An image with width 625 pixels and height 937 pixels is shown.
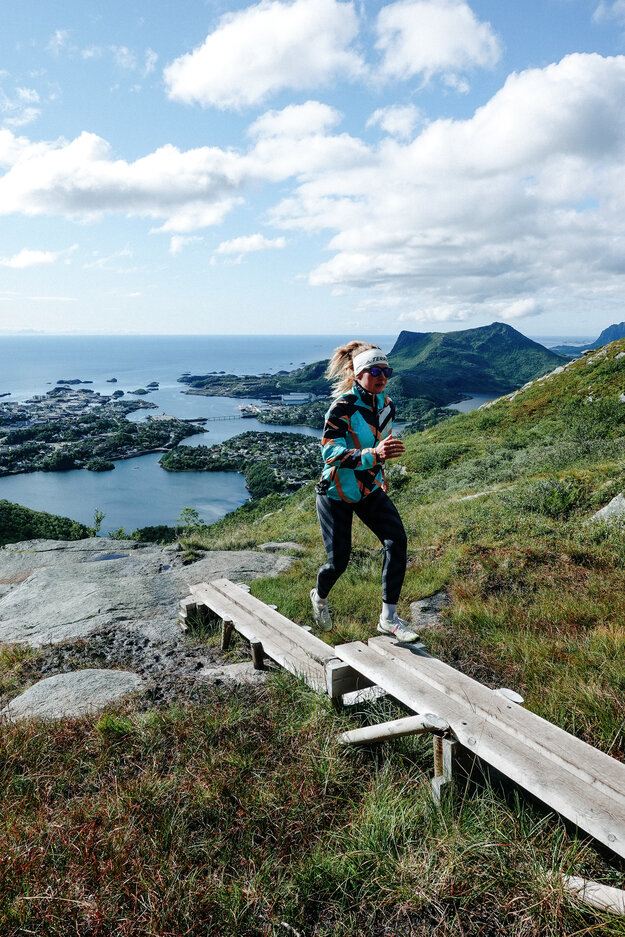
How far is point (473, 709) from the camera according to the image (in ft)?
8.96

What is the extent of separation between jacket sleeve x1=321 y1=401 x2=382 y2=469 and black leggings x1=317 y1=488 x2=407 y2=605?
34cm

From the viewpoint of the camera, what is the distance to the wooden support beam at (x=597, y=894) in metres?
1.80

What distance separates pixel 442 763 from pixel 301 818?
74 centimetres

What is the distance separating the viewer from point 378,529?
414cm

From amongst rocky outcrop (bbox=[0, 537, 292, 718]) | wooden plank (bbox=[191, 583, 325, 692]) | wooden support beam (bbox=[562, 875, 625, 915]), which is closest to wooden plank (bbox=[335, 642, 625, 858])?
Answer: wooden support beam (bbox=[562, 875, 625, 915])

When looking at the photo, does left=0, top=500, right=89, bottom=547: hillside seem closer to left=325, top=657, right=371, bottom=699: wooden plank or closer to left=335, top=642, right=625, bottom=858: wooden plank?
left=325, top=657, right=371, bottom=699: wooden plank

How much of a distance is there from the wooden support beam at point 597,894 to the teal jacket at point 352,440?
258 cm

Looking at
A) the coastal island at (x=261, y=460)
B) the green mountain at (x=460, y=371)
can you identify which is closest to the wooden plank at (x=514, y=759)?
the coastal island at (x=261, y=460)

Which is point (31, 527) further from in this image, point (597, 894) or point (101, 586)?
point (597, 894)

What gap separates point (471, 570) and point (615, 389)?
22.6 meters

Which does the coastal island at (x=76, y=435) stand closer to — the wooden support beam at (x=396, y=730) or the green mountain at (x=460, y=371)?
the green mountain at (x=460, y=371)

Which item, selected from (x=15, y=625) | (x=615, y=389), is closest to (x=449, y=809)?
(x=15, y=625)

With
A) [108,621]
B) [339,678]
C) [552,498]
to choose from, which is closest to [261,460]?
[552,498]

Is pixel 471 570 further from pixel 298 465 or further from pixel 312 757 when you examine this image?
pixel 298 465
